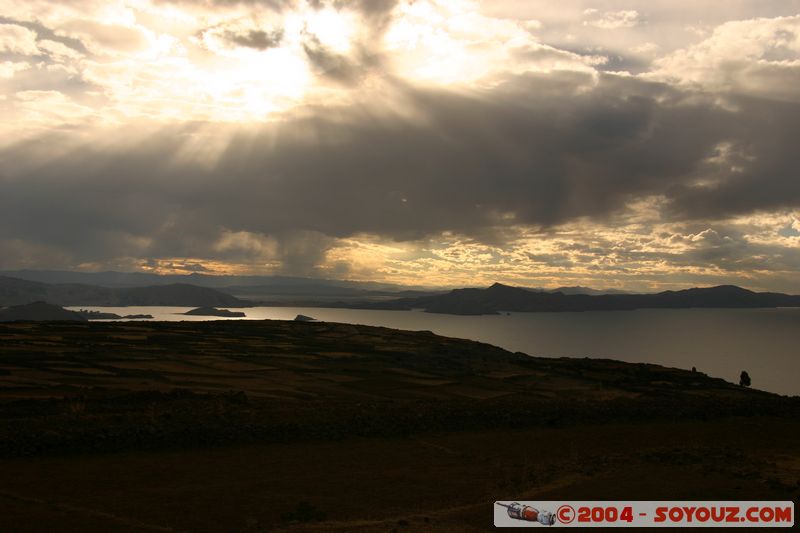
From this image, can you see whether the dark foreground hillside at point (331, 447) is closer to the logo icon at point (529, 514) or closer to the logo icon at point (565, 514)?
the logo icon at point (529, 514)

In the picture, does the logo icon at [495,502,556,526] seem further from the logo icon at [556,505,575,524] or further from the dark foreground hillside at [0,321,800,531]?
the dark foreground hillside at [0,321,800,531]

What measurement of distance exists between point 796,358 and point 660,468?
6964 inches

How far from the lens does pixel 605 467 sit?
103ft

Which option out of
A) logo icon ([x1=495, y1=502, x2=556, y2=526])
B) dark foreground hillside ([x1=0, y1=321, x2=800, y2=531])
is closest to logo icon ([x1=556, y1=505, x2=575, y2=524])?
logo icon ([x1=495, y1=502, x2=556, y2=526])

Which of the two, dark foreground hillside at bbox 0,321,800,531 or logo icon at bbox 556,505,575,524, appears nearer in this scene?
logo icon at bbox 556,505,575,524

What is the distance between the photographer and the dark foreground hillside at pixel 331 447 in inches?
1014

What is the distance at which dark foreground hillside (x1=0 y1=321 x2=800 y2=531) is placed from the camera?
84.5ft

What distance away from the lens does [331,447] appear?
124ft

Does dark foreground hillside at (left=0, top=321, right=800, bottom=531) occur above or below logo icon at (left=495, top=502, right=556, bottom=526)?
below

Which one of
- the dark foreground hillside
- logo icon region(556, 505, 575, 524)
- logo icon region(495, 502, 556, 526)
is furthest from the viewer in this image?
the dark foreground hillside

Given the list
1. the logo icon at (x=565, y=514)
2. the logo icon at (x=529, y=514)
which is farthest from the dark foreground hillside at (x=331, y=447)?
the logo icon at (x=565, y=514)

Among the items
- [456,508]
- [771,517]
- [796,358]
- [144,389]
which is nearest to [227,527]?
[456,508]

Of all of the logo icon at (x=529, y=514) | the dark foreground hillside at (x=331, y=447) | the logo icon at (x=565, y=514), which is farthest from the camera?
the dark foreground hillside at (x=331, y=447)

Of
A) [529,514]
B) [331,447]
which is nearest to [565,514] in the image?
[529,514]
